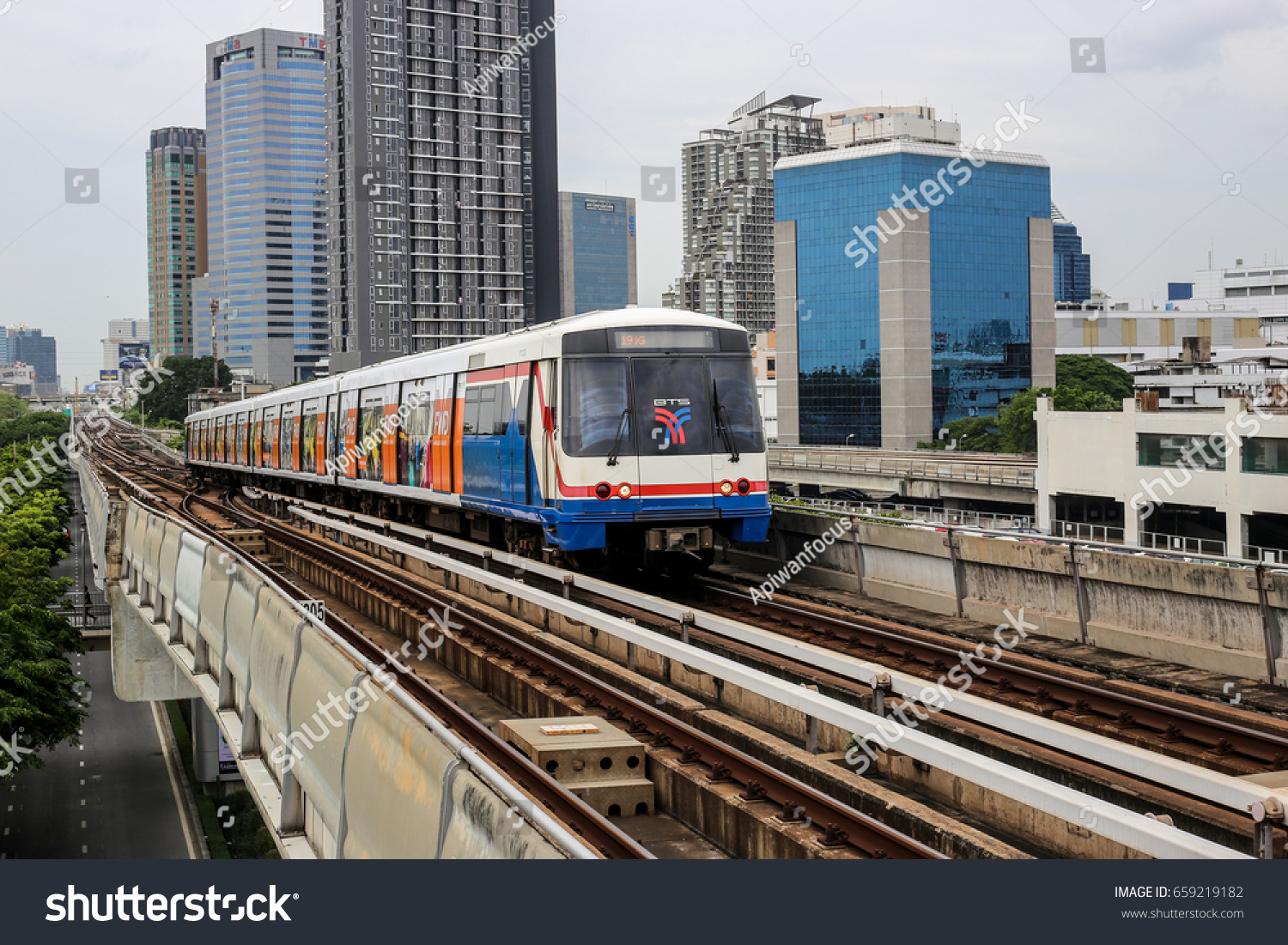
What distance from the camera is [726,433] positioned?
50.4ft

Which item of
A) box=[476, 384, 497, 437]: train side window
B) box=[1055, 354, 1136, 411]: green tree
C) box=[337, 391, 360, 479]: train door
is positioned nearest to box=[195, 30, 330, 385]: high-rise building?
box=[1055, 354, 1136, 411]: green tree

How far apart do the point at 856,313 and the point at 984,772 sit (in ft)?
333

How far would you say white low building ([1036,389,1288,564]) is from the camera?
39281 millimetres

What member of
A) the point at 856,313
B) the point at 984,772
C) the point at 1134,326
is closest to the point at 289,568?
the point at 984,772

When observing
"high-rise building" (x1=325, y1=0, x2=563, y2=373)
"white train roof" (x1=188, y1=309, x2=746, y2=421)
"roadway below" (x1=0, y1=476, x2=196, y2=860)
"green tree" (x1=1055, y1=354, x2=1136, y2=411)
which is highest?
"high-rise building" (x1=325, y1=0, x2=563, y2=373)

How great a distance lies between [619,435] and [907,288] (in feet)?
303

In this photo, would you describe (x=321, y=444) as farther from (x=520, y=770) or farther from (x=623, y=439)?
(x=520, y=770)

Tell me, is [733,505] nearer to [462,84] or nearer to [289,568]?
[289,568]

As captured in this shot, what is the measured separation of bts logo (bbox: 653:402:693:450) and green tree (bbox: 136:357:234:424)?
139 metres

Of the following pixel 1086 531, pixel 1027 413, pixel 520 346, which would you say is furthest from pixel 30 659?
pixel 1027 413

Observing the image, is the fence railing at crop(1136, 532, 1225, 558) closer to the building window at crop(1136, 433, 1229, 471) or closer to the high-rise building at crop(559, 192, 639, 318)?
the building window at crop(1136, 433, 1229, 471)

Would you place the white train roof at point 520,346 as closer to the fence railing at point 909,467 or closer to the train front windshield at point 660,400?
the train front windshield at point 660,400

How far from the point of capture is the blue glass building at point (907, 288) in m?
103

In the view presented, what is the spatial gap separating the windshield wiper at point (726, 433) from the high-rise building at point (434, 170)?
94.9 meters
